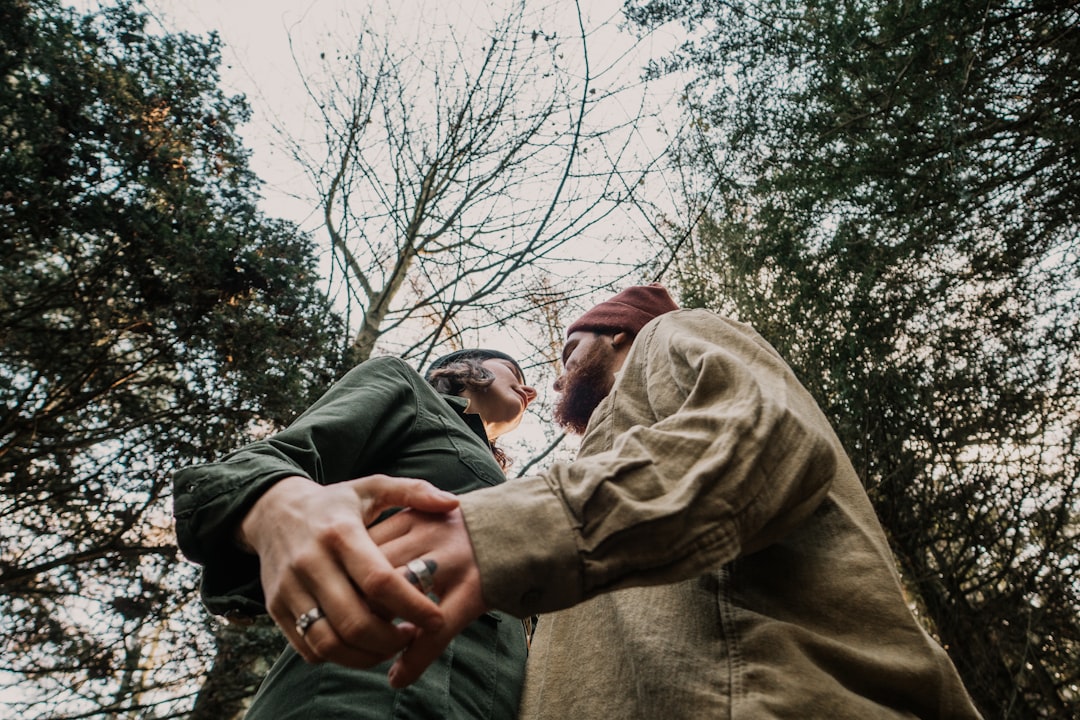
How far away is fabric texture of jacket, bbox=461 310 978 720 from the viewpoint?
2.54ft

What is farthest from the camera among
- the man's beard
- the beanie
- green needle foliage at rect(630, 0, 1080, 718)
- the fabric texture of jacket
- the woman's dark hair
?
green needle foliage at rect(630, 0, 1080, 718)

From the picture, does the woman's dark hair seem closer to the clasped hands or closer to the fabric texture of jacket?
the fabric texture of jacket

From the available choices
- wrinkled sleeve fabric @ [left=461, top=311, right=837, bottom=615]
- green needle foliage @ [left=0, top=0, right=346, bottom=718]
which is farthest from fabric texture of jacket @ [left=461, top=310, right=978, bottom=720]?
green needle foliage @ [left=0, top=0, right=346, bottom=718]

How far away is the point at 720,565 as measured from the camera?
80 cm

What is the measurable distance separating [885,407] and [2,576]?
249 inches

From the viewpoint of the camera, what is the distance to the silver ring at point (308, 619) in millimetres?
708

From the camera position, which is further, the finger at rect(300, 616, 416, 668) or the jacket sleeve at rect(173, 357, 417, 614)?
the jacket sleeve at rect(173, 357, 417, 614)

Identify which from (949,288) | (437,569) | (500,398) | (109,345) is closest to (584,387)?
(500,398)

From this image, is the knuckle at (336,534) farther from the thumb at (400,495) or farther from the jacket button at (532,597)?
the jacket button at (532,597)

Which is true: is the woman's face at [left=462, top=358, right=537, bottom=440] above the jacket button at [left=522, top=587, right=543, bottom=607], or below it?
below

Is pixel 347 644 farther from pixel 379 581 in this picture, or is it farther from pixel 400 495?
pixel 400 495

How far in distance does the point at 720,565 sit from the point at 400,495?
424 millimetres

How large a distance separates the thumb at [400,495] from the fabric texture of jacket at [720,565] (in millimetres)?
31

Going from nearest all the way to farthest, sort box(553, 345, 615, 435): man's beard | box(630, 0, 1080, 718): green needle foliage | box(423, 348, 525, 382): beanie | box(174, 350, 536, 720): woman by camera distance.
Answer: box(174, 350, 536, 720): woman, box(553, 345, 615, 435): man's beard, box(423, 348, 525, 382): beanie, box(630, 0, 1080, 718): green needle foliage
